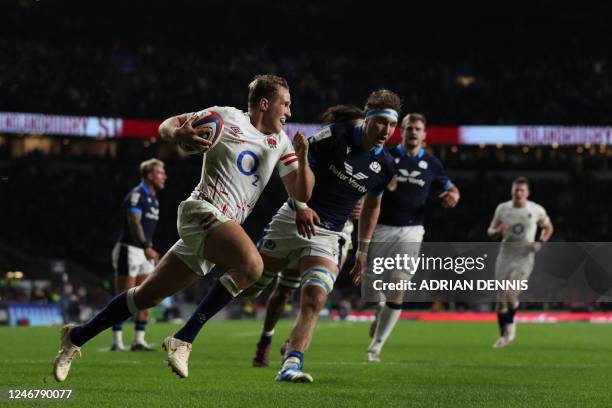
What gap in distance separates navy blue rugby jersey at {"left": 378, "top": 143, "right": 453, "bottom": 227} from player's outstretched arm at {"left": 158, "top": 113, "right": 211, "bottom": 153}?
508cm

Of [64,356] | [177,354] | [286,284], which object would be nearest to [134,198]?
[286,284]

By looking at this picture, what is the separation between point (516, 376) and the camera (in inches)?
345

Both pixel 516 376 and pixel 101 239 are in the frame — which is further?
pixel 101 239

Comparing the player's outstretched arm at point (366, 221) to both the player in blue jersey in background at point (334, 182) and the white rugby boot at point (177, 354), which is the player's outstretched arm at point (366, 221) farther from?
the white rugby boot at point (177, 354)

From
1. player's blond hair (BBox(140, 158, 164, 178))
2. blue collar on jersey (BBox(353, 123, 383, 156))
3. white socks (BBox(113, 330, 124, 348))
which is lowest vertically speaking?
white socks (BBox(113, 330, 124, 348))

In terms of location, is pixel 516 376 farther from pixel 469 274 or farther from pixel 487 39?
pixel 487 39

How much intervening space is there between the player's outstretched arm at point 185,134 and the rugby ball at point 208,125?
0.11ft

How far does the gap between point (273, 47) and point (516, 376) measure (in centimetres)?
4439

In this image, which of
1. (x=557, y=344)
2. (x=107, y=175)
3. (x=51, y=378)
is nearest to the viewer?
(x=51, y=378)

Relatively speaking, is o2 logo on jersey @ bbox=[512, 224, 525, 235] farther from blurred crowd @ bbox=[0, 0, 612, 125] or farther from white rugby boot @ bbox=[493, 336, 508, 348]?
blurred crowd @ bbox=[0, 0, 612, 125]

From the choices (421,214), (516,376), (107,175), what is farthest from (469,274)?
(516,376)

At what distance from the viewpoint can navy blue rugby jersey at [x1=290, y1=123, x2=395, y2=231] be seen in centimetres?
862

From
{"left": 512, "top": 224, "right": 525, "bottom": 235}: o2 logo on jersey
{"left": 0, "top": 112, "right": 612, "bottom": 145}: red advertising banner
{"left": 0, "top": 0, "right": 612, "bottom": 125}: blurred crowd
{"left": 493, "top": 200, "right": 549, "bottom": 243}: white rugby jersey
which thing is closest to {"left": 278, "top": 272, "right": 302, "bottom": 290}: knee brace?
{"left": 493, "top": 200, "right": 549, "bottom": 243}: white rugby jersey

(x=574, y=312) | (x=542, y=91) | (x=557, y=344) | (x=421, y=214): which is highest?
(x=542, y=91)
